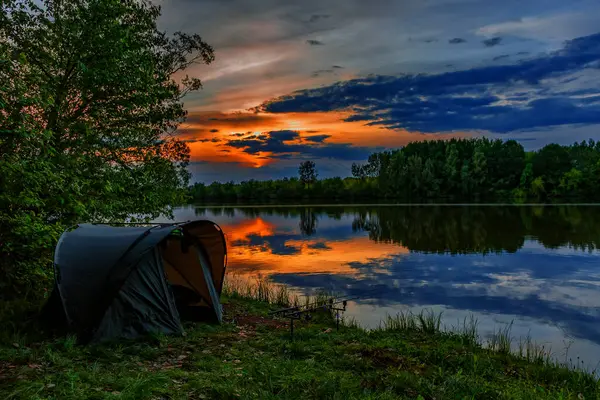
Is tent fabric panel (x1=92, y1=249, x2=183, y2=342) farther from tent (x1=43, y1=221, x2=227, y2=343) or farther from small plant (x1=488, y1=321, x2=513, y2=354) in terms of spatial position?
small plant (x1=488, y1=321, x2=513, y2=354)

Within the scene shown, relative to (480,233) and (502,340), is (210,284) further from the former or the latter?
(480,233)

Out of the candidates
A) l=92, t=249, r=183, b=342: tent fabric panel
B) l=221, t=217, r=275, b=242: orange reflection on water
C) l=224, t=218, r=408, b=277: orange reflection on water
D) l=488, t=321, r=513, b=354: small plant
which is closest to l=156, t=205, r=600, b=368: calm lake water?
l=224, t=218, r=408, b=277: orange reflection on water

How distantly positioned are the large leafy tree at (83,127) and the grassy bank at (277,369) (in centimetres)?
326

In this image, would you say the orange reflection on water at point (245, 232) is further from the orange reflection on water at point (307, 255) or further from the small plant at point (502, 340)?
the small plant at point (502, 340)

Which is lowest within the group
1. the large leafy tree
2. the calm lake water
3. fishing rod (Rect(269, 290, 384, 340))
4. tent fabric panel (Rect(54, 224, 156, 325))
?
the calm lake water

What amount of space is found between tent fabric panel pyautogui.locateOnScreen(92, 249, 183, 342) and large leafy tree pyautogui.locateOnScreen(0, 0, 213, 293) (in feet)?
8.15

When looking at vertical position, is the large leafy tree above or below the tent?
above

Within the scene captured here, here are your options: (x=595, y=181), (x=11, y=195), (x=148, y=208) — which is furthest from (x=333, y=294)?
(x=595, y=181)

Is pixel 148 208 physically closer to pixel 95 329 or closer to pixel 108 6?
pixel 108 6

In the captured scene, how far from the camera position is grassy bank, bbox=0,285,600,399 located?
6.49m

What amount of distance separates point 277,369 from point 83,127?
10.3 meters

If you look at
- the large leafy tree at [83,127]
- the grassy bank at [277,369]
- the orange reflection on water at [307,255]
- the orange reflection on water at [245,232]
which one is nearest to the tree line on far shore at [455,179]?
the orange reflection on water at [245,232]

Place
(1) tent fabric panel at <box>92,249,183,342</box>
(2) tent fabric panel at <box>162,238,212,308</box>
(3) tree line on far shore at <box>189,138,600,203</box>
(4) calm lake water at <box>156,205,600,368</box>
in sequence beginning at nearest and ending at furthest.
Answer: (1) tent fabric panel at <box>92,249,183,342</box> → (2) tent fabric panel at <box>162,238,212,308</box> → (4) calm lake water at <box>156,205,600,368</box> → (3) tree line on far shore at <box>189,138,600,203</box>

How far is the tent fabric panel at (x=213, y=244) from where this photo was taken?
487 inches
